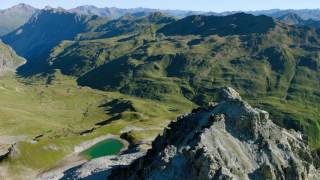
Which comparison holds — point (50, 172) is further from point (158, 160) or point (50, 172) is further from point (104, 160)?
point (158, 160)

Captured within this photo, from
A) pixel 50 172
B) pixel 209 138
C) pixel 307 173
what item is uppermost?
pixel 209 138

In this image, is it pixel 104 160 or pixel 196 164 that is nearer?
pixel 196 164

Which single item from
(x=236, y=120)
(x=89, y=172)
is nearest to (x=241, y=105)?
(x=236, y=120)

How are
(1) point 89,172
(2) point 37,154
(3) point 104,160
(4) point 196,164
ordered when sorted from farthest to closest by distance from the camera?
(2) point 37,154
(3) point 104,160
(1) point 89,172
(4) point 196,164

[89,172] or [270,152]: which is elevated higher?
[270,152]

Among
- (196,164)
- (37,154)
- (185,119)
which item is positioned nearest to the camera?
(196,164)

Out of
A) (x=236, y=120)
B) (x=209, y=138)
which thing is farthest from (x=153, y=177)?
(x=236, y=120)
